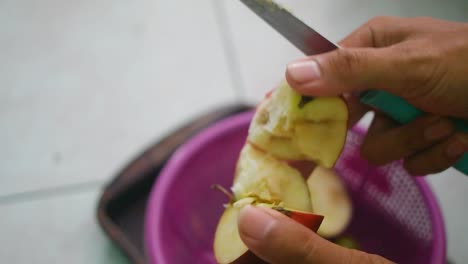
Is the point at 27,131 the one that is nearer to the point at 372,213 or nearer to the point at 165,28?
the point at 165,28

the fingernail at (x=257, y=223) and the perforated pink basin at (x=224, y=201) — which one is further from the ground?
the fingernail at (x=257, y=223)

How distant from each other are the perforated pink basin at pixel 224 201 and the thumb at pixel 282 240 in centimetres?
20

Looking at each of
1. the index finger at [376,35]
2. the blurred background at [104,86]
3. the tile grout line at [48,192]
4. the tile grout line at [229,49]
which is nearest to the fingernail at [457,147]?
the index finger at [376,35]

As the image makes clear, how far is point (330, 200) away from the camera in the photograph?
1.81 feet

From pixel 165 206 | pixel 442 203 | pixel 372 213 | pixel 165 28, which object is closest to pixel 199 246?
pixel 165 206

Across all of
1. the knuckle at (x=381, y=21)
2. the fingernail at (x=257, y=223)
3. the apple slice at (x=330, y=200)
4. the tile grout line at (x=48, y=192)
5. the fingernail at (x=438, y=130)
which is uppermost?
the knuckle at (x=381, y=21)

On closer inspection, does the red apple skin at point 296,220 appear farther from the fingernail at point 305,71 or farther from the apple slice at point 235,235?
the fingernail at point 305,71

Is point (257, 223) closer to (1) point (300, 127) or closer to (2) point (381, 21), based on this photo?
(1) point (300, 127)

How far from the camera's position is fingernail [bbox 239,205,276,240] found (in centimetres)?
33

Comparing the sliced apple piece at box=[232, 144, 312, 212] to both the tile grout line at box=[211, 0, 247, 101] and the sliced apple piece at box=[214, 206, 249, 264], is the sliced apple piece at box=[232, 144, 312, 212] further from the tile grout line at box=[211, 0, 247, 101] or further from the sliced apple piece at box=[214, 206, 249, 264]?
the tile grout line at box=[211, 0, 247, 101]

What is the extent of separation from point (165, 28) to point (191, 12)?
7 centimetres

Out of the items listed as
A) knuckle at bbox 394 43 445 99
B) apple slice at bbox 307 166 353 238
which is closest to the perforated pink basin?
apple slice at bbox 307 166 353 238

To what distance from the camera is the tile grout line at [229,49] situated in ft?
2.80

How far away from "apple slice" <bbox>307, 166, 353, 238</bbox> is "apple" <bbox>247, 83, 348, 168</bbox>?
0.34ft
